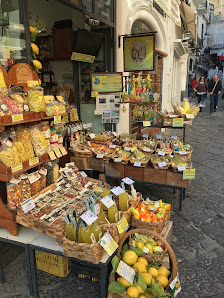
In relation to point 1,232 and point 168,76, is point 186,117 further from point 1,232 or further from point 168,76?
point 168,76

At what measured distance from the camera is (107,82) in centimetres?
513

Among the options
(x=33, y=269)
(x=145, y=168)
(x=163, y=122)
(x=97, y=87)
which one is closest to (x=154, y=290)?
(x=33, y=269)

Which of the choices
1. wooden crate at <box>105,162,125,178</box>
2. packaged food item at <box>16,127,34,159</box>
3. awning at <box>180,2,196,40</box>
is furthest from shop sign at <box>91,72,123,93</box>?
awning at <box>180,2,196,40</box>

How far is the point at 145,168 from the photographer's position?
4016 millimetres

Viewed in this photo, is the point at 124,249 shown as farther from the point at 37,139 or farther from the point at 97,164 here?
the point at 97,164

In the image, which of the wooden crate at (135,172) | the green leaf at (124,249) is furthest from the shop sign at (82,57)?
the green leaf at (124,249)

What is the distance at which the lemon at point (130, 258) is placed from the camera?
228 cm

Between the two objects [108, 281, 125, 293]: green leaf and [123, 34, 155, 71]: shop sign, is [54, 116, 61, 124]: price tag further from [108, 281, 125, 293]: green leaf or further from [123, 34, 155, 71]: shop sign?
[123, 34, 155, 71]: shop sign

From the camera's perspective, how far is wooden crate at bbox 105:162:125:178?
421 cm

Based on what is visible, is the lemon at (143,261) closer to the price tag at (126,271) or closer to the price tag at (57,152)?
the price tag at (126,271)

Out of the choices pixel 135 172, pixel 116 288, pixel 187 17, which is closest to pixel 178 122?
pixel 135 172

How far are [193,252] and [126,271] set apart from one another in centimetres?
131

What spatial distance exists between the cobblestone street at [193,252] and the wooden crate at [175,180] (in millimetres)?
479

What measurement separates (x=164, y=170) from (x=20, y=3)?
2.99 m
